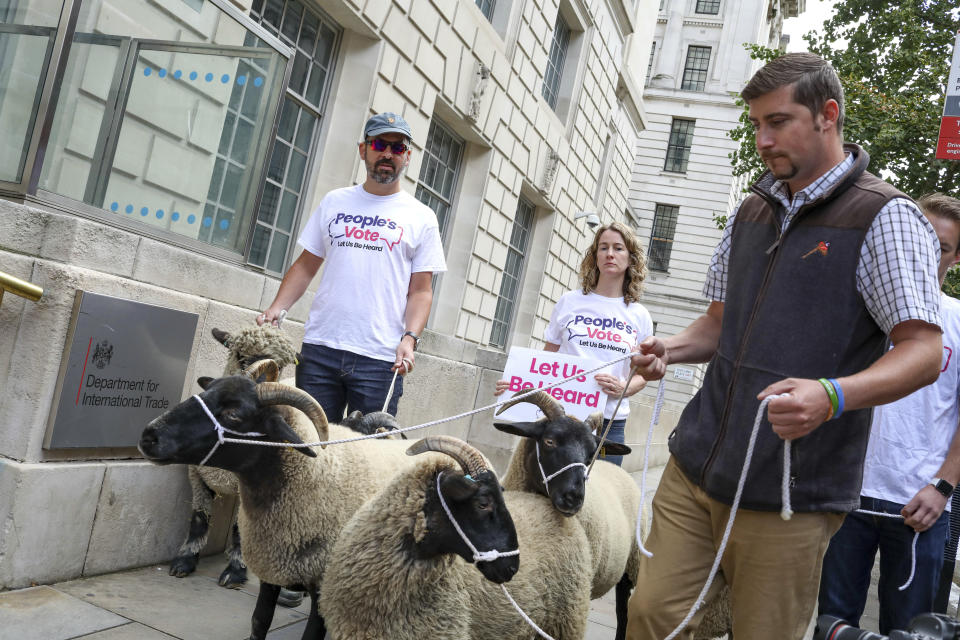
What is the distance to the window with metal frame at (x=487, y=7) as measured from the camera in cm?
1366

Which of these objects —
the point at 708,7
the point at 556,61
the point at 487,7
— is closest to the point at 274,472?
the point at 487,7

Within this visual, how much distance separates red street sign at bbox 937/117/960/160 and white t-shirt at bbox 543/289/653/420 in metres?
4.66

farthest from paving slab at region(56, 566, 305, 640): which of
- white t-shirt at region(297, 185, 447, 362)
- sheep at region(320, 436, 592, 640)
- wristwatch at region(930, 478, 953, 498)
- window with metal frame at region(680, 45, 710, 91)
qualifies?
window with metal frame at region(680, 45, 710, 91)

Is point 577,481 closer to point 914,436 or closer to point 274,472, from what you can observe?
point 274,472

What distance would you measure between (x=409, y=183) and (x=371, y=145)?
659cm

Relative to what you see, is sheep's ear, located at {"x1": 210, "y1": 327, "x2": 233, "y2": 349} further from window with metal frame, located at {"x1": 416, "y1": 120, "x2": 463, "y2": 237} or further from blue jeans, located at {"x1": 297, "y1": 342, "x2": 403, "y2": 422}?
window with metal frame, located at {"x1": 416, "y1": 120, "x2": 463, "y2": 237}

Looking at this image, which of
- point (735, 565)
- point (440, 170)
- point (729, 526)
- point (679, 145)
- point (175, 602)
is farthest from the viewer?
point (679, 145)

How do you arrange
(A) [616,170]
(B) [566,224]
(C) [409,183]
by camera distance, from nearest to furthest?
1. (C) [409,183]
2. (B) [566,224]
3. (A) [616,170]

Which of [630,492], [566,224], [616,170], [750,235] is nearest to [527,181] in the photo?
[566,224]

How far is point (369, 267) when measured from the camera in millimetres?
4602

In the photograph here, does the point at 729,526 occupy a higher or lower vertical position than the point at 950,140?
lower

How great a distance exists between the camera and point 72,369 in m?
4.33

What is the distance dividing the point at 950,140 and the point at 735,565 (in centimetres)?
719

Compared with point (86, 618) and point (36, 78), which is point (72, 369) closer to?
point (86, 618)
